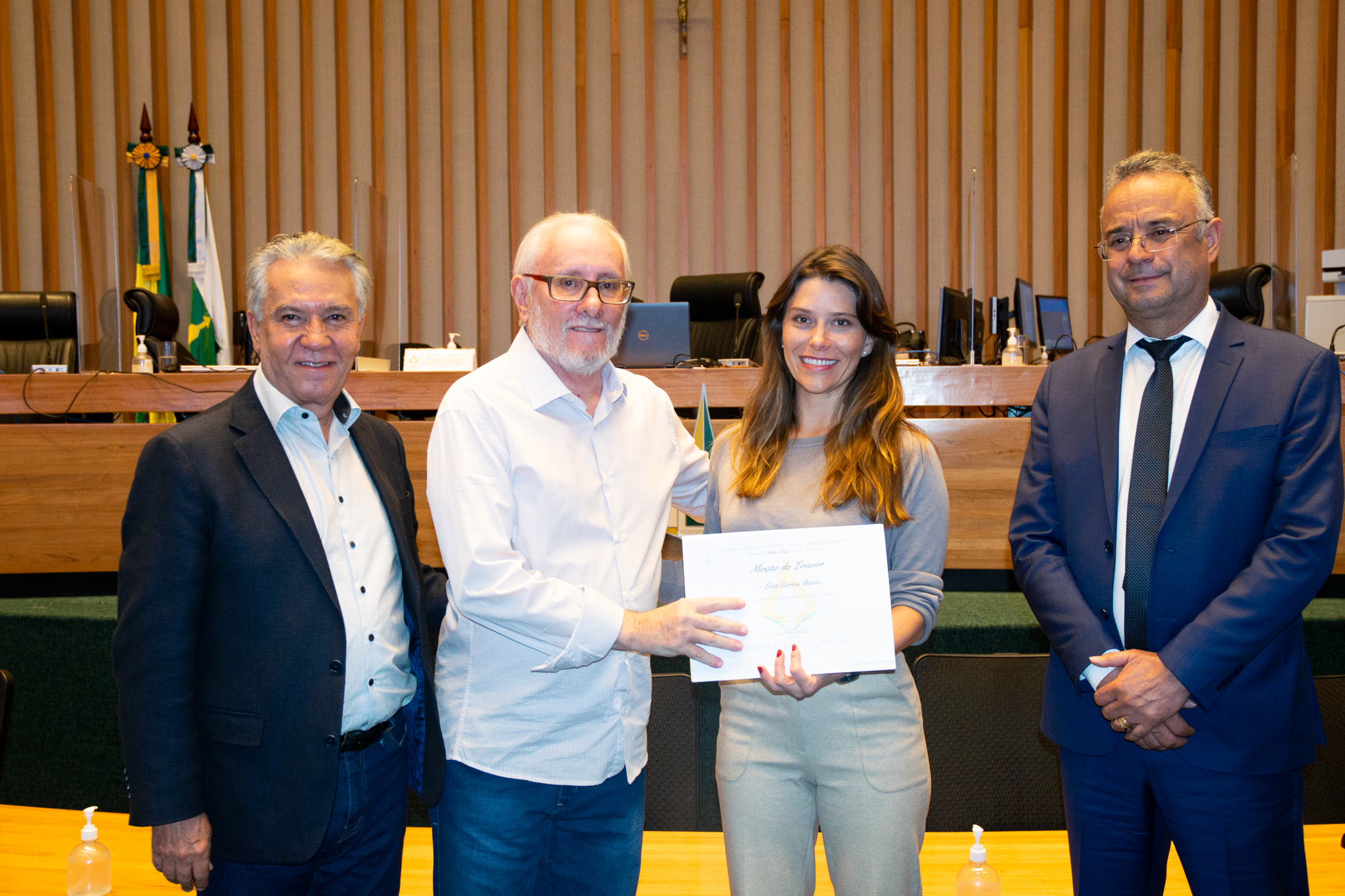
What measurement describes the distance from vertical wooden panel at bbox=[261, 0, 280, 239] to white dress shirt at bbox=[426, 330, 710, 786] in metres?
5.95

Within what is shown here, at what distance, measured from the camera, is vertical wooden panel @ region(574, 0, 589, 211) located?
659 centimetres

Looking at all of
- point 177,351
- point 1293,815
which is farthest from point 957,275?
point 1293,815

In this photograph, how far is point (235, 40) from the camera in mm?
6621

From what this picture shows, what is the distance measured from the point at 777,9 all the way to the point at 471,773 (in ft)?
20.9

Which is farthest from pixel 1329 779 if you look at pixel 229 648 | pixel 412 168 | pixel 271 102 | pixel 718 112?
pixel 271 102

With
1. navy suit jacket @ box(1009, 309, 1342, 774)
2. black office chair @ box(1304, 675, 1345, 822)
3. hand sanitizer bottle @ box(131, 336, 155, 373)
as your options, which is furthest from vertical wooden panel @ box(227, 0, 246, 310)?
black office chair @ box(1304, 675, 1345, 822)

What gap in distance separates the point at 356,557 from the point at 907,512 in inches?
36.4

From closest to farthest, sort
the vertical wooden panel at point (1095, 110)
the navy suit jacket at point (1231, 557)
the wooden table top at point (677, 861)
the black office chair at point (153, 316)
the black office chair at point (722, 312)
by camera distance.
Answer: the navy suit jacket at point (1231, 557) → the wooden table top at point (677, 861) → the black office chair at point (153, 316) → the black office chair at point (722, 312) → the vertical wooden panel at point (1095, 110)

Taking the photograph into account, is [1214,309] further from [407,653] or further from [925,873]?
[407,653]

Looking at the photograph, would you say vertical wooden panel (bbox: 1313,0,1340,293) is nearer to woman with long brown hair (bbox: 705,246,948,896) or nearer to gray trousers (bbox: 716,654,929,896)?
woman with long brown hair (bbox: 705,246,948,896)

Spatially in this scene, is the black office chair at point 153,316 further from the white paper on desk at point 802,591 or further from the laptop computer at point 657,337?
the white paper on desk at point 802,591

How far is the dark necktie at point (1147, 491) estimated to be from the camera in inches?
60.9

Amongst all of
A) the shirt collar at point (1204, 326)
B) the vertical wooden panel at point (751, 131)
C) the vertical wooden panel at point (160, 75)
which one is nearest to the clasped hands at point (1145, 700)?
the shirt collar at point (1204, 326)

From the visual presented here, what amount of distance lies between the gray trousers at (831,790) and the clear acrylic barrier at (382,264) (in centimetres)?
493
